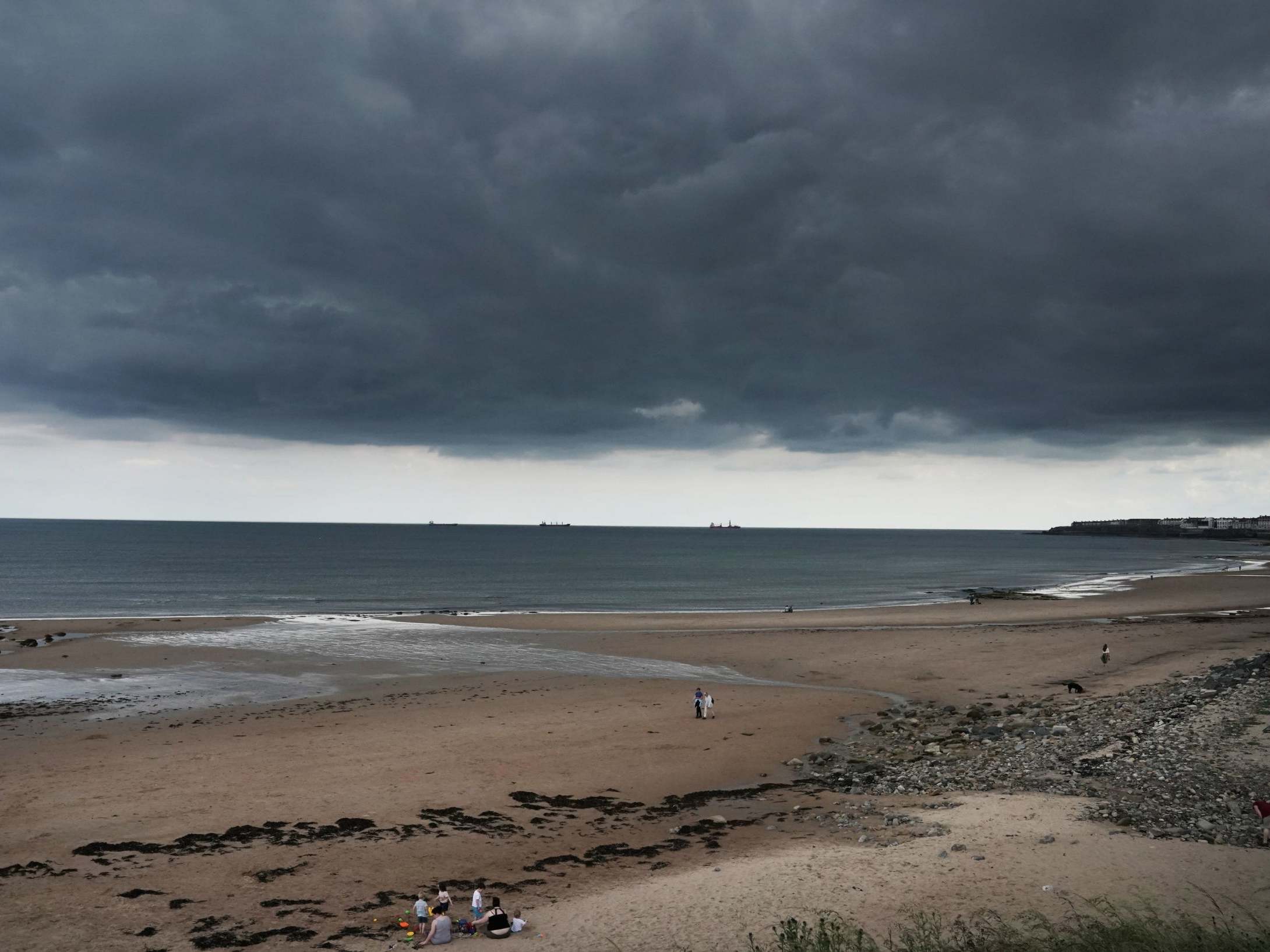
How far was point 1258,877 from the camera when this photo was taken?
14344 millimetres

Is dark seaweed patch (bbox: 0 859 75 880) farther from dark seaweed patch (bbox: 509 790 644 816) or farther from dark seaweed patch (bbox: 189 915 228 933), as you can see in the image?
dark seaweed patch (bbox: 509 790 644 816)

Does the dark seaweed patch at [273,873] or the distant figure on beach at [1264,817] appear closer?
the distant figure on beach at [1264,817]

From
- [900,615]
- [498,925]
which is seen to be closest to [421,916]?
[498,925]

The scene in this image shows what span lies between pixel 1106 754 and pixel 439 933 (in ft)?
62.5

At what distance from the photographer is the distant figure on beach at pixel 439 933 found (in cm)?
1387

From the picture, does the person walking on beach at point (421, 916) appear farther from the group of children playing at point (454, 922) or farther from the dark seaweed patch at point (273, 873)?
the dark seaweed patch at point (273, 873)

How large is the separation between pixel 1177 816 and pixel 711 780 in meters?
11.8

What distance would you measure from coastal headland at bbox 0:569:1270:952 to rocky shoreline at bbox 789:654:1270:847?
0.13m

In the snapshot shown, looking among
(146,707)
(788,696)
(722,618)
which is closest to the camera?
(146,707)

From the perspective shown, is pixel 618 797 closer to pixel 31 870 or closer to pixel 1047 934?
pixel 1047 934

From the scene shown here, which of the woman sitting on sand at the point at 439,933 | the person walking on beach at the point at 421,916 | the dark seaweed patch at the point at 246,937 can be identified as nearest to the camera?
the woman sitting on sand at the point at 439,933

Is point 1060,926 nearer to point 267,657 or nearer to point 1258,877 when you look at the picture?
point 1258,877

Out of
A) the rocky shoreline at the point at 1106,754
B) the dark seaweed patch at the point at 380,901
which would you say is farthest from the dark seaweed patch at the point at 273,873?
the rocky shoreline at the point at 1106,754

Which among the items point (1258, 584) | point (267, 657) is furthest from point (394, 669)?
point (1258, 584)
